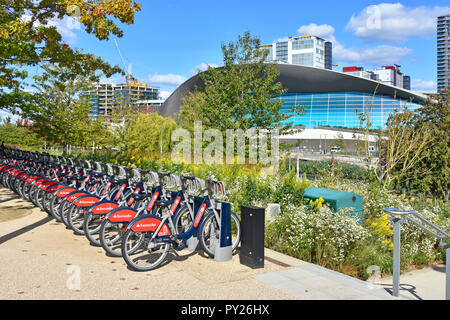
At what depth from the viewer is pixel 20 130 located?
33156 millimetres

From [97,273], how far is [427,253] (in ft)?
17.1

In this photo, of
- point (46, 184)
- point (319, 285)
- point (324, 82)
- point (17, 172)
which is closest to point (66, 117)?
point (17, 172)

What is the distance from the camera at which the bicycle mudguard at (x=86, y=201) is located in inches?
261

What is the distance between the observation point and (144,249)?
18.9ft

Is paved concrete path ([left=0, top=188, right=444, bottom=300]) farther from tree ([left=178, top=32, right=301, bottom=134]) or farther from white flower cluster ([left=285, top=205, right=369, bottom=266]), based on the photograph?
tree ([left=178, top=32, right=301, bottom=134])

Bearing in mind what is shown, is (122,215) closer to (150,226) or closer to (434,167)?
(150,226)

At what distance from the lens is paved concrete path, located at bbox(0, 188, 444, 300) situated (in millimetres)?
4273

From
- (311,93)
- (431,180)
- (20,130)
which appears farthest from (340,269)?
(311,93)

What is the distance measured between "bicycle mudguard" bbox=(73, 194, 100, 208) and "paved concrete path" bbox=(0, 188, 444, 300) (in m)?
0.63

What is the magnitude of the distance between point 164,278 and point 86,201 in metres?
2.58

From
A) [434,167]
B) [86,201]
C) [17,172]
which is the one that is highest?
[434,167]

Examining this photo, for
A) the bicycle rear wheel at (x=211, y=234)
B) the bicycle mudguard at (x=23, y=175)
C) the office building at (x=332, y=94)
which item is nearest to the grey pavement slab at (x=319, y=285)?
the bicycle rear wheel at (x=211, y=234)

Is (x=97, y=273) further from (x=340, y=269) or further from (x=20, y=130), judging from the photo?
(x=20, y=130)
